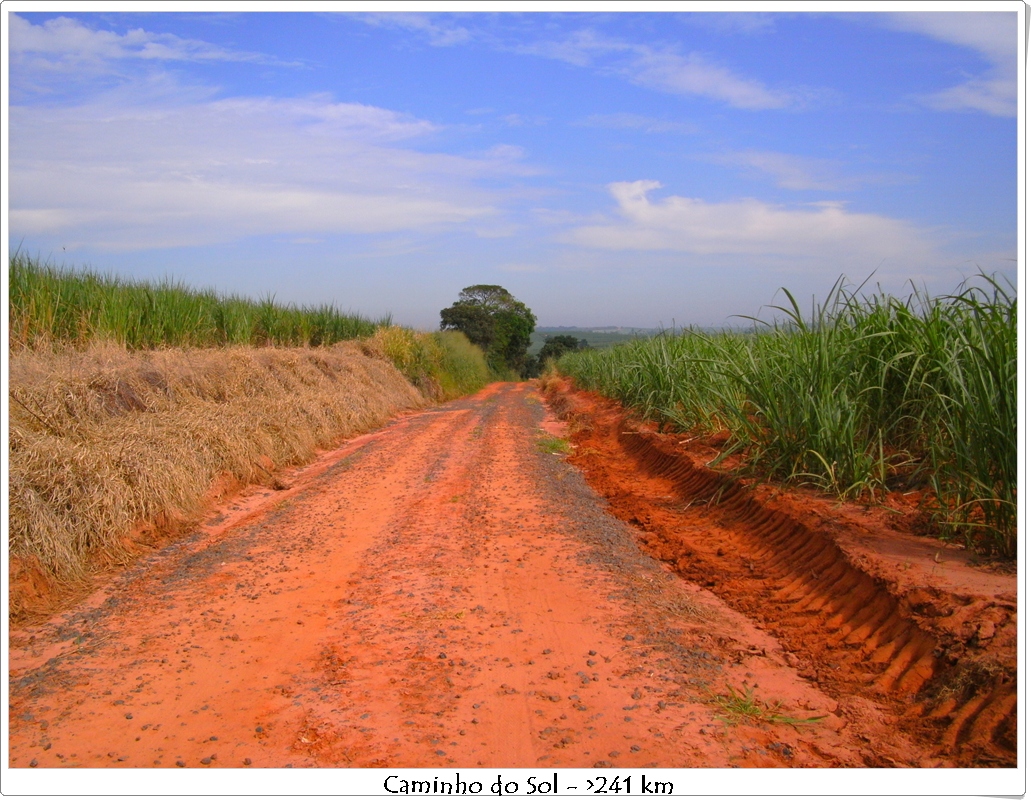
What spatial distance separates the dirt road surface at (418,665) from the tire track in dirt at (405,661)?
0.01 m

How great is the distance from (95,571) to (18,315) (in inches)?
217

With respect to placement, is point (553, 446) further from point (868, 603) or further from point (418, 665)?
point (418, 665)

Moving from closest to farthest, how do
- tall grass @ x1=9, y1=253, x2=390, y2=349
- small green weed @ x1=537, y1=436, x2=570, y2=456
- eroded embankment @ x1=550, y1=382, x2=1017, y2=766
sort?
eroded embankment @ x1=550, y1=382, x2=1017, y2=766
tall grass @ x1=9, y1=253, x2=390, y2=349
small green weed @ x1=537, y1=436, x2=570, y2=456

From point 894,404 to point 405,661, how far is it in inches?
172

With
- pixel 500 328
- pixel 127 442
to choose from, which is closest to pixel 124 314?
pixel 127 442

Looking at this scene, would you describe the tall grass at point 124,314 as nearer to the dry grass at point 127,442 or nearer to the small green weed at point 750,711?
the dry grass at point 127,442

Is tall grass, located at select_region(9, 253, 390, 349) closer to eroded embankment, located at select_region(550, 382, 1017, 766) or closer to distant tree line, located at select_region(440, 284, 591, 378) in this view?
eroded embankment, located at select_region(550, 382, 1017, 766)

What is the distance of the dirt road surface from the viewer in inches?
116

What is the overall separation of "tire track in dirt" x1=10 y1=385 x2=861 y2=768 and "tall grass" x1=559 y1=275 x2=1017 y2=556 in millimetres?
1525

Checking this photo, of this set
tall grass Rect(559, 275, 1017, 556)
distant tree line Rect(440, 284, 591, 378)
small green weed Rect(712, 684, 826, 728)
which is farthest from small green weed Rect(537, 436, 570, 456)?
distant tree line Rect(440, 284, 591, 378)

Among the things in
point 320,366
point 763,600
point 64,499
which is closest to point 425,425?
point 320,366

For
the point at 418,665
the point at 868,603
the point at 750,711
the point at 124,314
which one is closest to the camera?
the point at 750,711

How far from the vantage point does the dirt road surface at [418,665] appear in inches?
116

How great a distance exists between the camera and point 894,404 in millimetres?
6000
